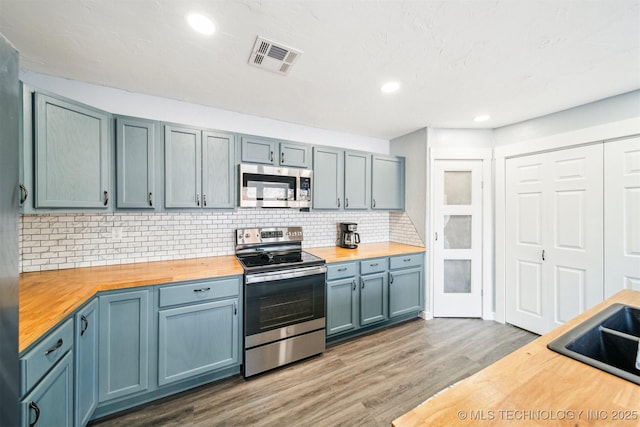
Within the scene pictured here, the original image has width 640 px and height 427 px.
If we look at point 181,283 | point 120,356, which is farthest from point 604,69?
point 120,356

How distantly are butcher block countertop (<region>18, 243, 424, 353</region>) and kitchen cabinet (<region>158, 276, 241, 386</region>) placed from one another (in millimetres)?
110

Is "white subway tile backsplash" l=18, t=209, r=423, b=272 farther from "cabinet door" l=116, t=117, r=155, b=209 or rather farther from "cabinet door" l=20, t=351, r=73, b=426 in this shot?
"cabinet door" l=20, t=351, r=73, b=426

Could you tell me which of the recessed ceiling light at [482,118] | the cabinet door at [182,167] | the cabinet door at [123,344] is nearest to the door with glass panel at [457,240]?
the recessed ceiling light at [482,118]

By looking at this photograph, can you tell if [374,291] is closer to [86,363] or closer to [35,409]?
[86,363]

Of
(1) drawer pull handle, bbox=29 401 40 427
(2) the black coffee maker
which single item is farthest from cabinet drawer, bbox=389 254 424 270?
(1) drawer pull handle, bbox=29 401 40 427

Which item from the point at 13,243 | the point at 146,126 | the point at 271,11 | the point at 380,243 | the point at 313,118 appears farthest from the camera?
the point at 380,243

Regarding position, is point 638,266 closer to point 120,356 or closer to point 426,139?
point 426,139

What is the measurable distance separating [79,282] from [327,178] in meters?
2.39

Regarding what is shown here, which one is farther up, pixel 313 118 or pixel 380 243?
pixel 313 118

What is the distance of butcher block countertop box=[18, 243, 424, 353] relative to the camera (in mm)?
1228

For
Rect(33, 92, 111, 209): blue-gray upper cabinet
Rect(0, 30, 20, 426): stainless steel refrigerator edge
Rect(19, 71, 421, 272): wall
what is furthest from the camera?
Rect(19, 71, 421, 272): wall

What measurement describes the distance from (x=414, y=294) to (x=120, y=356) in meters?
3.02

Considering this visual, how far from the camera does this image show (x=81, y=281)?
1767mm

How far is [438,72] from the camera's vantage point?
1958 millimetres
